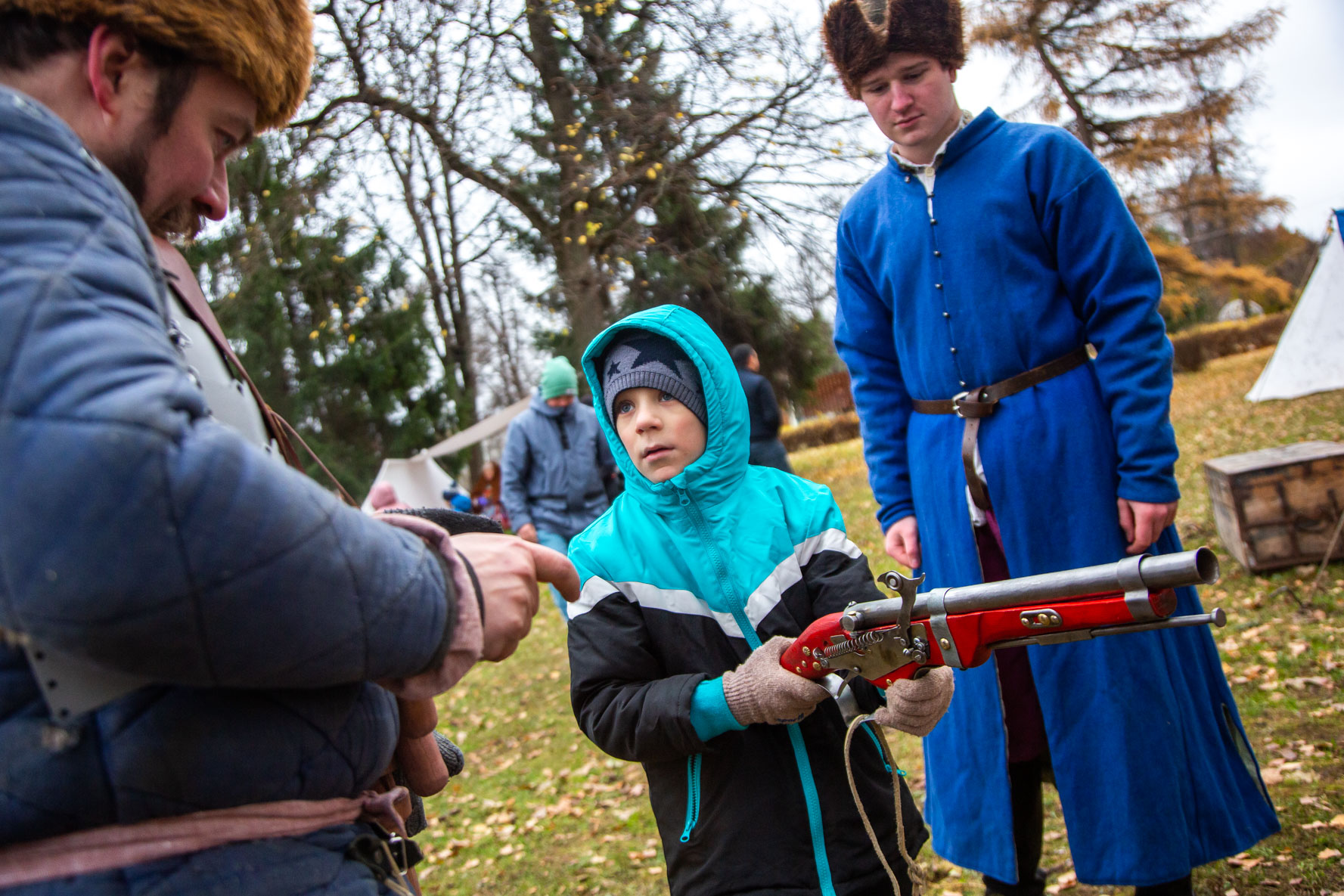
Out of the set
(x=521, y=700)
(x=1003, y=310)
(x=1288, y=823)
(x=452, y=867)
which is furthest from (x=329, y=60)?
(x=1288, y=823)

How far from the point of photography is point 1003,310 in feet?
8.38

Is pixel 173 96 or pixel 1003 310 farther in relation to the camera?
pixel 1003 310

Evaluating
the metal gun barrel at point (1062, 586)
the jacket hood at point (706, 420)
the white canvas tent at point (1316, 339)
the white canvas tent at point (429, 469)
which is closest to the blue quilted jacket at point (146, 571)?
the metal gun barrel at point (1062, 586)

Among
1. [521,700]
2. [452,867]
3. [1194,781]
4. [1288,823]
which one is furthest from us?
[521,700]

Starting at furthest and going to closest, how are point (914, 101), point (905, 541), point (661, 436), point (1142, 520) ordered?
point (905, 541) → point (914, 101) → point (1142, 520) → point (661, 436)

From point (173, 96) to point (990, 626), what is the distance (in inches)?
57.8

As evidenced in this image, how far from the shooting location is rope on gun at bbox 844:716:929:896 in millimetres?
1879

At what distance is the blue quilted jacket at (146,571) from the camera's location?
806 millimetres

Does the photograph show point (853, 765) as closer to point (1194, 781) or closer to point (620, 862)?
point (1194, 781)

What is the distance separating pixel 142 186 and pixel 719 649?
1.48 meters

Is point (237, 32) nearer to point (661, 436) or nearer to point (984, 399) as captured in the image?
point (661, 436)

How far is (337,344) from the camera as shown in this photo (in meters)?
19.7

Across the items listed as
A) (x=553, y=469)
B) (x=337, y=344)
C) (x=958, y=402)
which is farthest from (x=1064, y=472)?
(x=337, y=344)

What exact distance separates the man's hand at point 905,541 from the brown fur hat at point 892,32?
4.23ft
